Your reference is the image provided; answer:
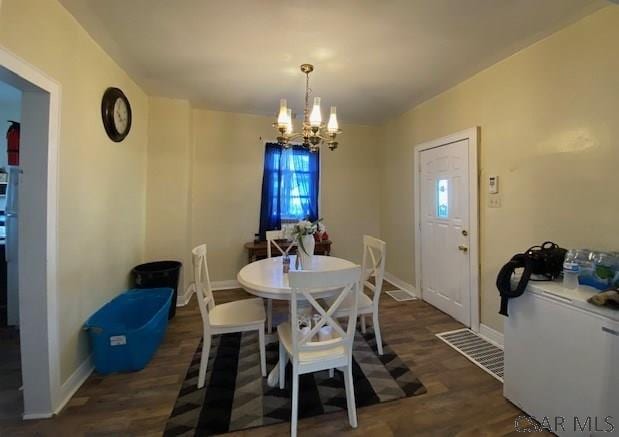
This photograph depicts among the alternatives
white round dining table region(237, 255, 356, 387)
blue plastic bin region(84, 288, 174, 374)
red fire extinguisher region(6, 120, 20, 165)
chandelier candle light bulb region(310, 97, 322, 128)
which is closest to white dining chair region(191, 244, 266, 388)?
white round dining table region(237, 255, 356, 387)

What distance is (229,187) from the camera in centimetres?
400

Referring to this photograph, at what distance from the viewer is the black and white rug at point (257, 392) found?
1625mm

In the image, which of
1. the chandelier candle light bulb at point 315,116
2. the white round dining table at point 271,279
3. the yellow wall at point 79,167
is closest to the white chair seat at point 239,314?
the white round dining table at point 271,279

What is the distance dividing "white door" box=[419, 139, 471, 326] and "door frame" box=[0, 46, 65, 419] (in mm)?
3371

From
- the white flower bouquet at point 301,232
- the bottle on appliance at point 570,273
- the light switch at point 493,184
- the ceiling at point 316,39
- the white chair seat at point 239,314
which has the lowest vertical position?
the white chair seat at point 239,314

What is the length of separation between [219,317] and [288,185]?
8.12 feet

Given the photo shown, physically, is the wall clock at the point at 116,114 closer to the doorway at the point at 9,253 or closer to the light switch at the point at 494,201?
the doorway at the point at 9,253

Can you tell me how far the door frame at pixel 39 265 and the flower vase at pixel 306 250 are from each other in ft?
5.30

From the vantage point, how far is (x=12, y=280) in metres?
2.77

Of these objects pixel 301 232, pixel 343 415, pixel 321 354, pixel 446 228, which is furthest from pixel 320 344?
pixel 446 228

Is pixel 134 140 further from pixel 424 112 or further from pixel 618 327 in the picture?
pixel 618 327

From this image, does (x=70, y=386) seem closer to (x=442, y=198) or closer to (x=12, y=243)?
(x=12, y=243)

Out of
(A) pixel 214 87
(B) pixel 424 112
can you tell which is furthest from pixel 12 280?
(B) pixel 424 112

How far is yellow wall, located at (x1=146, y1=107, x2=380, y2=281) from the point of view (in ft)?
11.0
